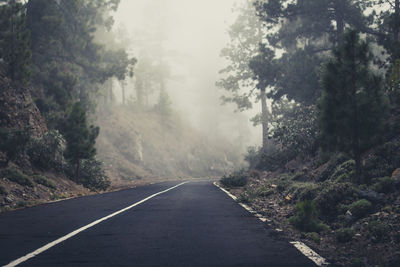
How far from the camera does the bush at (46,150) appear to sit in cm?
2098

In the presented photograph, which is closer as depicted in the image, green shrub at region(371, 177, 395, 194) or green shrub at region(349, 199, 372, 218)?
green shrub at region(349, 199, 372, 218)

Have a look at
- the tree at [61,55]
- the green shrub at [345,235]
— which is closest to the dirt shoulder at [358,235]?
the green shrub at [345,235]

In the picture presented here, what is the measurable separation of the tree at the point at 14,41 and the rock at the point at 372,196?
20.3m

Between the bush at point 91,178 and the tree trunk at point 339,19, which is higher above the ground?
the tree trunk at point 339,19

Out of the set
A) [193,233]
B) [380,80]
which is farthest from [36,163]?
[380,80]

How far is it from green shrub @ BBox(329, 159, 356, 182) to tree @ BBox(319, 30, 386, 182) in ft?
2.10

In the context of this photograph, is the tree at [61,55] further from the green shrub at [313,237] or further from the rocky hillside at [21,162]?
the green shrub at [313,237]

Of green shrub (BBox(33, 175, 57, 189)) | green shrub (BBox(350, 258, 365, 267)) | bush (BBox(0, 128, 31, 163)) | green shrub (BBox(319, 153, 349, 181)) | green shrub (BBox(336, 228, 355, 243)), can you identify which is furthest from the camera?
green shrub (BBox(33, 175, 57, 189))

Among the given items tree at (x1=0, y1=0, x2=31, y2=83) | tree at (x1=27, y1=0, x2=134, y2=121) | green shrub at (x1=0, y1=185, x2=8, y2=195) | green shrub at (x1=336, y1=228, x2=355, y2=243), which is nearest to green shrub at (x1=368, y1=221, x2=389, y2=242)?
green shrub at (x1=336, y1=228, x2=355, y2=243)

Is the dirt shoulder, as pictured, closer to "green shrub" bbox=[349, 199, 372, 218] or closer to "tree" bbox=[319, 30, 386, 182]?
"green shrub" bbox=[349, 199, 372, 218]

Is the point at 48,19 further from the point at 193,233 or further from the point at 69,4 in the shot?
the point at 193,233

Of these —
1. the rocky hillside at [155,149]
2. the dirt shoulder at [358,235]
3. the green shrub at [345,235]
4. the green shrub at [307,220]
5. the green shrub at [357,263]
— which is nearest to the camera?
the green shrub at [357,263]

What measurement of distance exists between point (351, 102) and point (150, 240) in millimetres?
8057

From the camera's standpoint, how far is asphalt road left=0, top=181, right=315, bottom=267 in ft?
18.0
